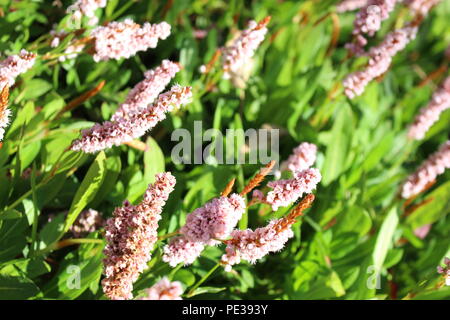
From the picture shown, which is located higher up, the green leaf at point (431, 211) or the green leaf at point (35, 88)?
the green leaf at point (35, 88)

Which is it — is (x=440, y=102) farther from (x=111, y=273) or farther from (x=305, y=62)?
(x=111, y=273)

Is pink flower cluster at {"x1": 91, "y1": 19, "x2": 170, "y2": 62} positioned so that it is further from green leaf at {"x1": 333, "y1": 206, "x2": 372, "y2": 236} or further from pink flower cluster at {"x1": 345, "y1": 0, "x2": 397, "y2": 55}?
green leaf at {"x1": 333, "y1": 206, "x2": 372, "y2": 236}

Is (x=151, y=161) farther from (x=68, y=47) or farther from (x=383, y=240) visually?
(x=383, y=240)

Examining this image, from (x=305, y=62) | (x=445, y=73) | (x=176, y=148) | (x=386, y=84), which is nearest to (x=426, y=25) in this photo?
(x=445, y=73)

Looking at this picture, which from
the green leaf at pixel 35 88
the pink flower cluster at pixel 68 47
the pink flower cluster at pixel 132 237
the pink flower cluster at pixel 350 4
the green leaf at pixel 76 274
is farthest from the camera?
the pink flower cluster at pixel 350 4

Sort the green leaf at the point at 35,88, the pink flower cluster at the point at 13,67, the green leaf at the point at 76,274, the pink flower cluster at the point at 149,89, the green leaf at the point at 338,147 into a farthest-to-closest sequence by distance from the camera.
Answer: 1. the green leaf at the point at 338,147
2. the green leaf at the point at 35,88
3. the green leaf at the point at 76,274
4. the pink flower cluster at the point at 149,89
5. the pink flower cluster at the point at 13,67

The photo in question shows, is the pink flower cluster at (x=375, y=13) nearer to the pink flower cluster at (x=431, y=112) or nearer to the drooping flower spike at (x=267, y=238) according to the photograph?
the pink flower cluster at (x=431, y=112)

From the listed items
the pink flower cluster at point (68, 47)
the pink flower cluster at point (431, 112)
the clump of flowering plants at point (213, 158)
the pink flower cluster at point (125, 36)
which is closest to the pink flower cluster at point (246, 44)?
the clump of flowering plants at point (213, 158)

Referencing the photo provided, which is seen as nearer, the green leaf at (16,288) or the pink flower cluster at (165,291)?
Result: the pink flower cluster at (165,291)
